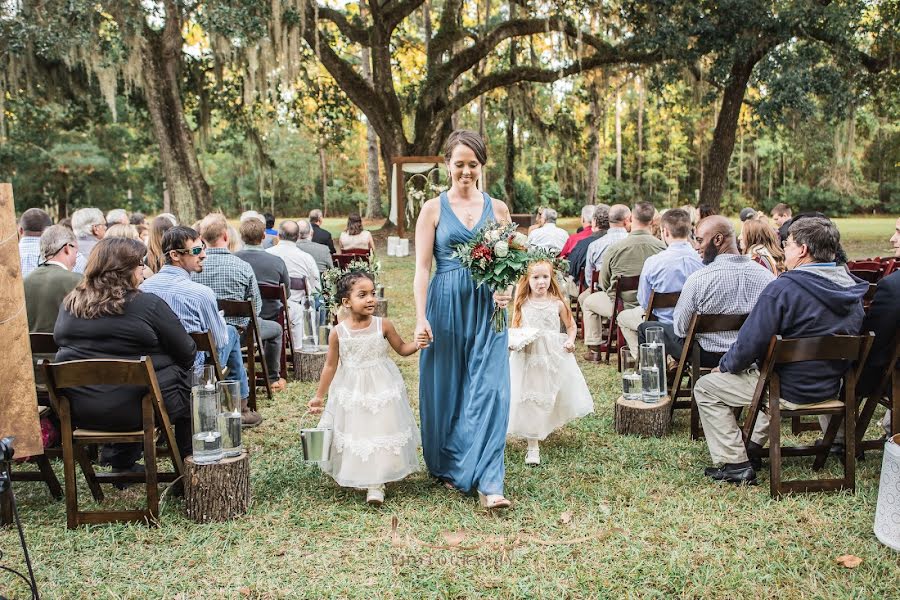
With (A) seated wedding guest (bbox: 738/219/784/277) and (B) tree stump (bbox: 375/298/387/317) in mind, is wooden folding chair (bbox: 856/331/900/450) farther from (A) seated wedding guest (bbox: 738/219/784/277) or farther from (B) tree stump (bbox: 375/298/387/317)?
(B) tree stump (bbox: 375/298/387/317)

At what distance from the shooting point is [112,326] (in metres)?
3.76

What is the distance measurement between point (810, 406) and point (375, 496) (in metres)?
2.34

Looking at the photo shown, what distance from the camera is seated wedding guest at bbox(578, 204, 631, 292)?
778cm

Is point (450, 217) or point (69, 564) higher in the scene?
point (450, 217)

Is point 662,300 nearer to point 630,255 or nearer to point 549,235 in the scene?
point 630,255

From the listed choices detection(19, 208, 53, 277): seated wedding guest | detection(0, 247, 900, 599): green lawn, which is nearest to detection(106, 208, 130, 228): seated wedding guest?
detection(19, 208, 53, 277): seated wedding guest

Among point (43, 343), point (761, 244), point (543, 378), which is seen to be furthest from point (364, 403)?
point (761, 244)

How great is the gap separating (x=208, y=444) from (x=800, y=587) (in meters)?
2.84

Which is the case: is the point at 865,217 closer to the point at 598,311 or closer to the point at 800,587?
the point at 598,311

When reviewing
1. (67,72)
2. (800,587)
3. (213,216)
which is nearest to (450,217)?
(800,587)

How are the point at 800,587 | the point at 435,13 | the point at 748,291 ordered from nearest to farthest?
1. the point at 800,587
2. the point at 748,291
3. the point at 435,13

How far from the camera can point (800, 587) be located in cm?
304

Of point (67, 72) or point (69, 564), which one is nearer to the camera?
point (69, 564)

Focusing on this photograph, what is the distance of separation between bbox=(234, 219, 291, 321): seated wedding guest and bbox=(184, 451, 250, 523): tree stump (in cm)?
304
